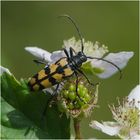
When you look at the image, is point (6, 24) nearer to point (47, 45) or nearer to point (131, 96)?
point (47, 45)

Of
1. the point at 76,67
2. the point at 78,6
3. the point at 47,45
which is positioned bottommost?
the point at 76,67

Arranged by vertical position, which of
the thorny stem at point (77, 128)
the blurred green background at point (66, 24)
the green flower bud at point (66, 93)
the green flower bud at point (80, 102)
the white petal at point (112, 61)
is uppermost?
the blurred green background at point (66, 24)

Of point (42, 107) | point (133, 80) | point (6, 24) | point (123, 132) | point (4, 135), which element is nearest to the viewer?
point (4, 135)

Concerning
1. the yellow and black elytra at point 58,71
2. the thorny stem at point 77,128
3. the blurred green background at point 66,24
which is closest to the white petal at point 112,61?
the yellow and black elytra at point 58,71

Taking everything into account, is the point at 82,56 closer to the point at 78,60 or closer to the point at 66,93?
the point at 78,60

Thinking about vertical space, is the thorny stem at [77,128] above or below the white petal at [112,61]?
below

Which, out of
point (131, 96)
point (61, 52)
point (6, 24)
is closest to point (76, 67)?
point (61, 52)

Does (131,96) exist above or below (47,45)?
below

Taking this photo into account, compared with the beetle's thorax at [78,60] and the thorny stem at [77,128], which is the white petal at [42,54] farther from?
the thorny stem at [77,128]

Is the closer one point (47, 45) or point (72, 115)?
point (72, 115)
